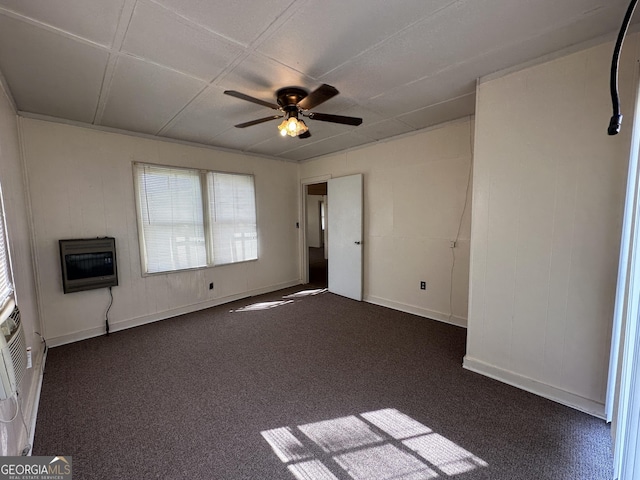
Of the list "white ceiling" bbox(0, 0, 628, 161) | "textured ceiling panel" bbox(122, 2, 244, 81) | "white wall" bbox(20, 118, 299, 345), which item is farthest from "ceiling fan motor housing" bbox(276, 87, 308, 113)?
"white wall" bbox(20, 118, 299, 345)

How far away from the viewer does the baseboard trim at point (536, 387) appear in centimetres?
187

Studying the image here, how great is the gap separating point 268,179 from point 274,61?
3.01 metres

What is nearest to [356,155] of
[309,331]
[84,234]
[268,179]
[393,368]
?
[268,179]

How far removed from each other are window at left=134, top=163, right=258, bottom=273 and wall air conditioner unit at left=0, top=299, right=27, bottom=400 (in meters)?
2.41

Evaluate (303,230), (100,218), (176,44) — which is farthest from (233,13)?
(303,230)

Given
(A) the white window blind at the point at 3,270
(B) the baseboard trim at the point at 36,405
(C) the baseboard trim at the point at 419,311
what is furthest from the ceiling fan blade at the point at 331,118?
(B) the baseboard trim at the point at 36,405

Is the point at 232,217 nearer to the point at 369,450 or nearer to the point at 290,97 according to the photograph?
the point at 290,97

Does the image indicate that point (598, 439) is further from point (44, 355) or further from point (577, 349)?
point (44, 355)

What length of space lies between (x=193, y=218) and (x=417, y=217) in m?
3.22

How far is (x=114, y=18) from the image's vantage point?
60.7 inches

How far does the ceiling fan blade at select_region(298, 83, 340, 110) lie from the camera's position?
1920 mm

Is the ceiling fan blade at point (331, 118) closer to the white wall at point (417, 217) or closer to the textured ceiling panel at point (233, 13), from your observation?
the textured ceiling panel at point (233, 13)

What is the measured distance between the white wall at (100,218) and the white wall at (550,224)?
142 inches

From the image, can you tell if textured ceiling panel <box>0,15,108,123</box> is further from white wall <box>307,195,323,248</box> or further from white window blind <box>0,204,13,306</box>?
white wall <box>307,195,323,248</box>
